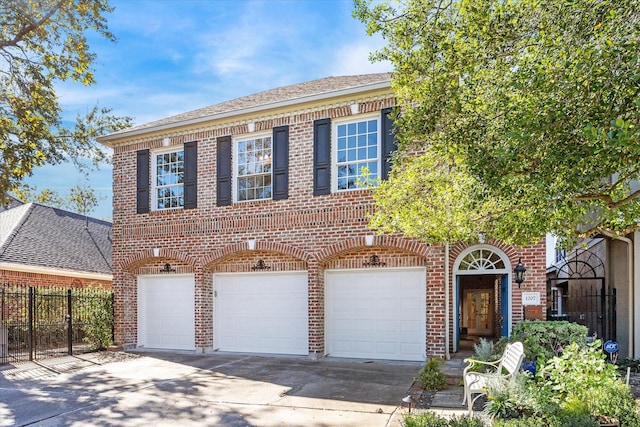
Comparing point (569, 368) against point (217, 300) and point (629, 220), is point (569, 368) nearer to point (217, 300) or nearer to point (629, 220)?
point (629, 220)

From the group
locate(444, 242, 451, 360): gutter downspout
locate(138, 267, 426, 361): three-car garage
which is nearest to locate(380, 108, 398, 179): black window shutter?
locate(444, 242, 451, 360): gutter downspout

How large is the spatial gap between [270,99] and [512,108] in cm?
955

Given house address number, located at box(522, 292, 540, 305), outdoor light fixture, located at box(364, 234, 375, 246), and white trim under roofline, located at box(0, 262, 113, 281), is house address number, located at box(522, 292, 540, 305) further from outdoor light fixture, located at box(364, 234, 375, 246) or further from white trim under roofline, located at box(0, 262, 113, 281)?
white trim under roofline, located at box(0, 262, 113, 281)

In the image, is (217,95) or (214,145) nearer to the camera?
(214,145)

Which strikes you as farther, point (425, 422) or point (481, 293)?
point (481, 293)

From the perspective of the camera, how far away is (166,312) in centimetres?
1404

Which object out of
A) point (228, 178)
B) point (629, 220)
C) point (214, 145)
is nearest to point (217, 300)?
point (228, 178)

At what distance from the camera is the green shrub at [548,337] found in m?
8.24

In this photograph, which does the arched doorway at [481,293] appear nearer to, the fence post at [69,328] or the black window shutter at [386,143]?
the black window shutter at [386,143]

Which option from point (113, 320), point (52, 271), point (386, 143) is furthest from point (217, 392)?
point (52, 271)

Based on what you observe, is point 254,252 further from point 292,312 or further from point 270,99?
point 270,99

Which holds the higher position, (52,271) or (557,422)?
(52,271)

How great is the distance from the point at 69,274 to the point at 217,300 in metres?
7.45

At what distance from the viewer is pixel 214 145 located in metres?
13.3
